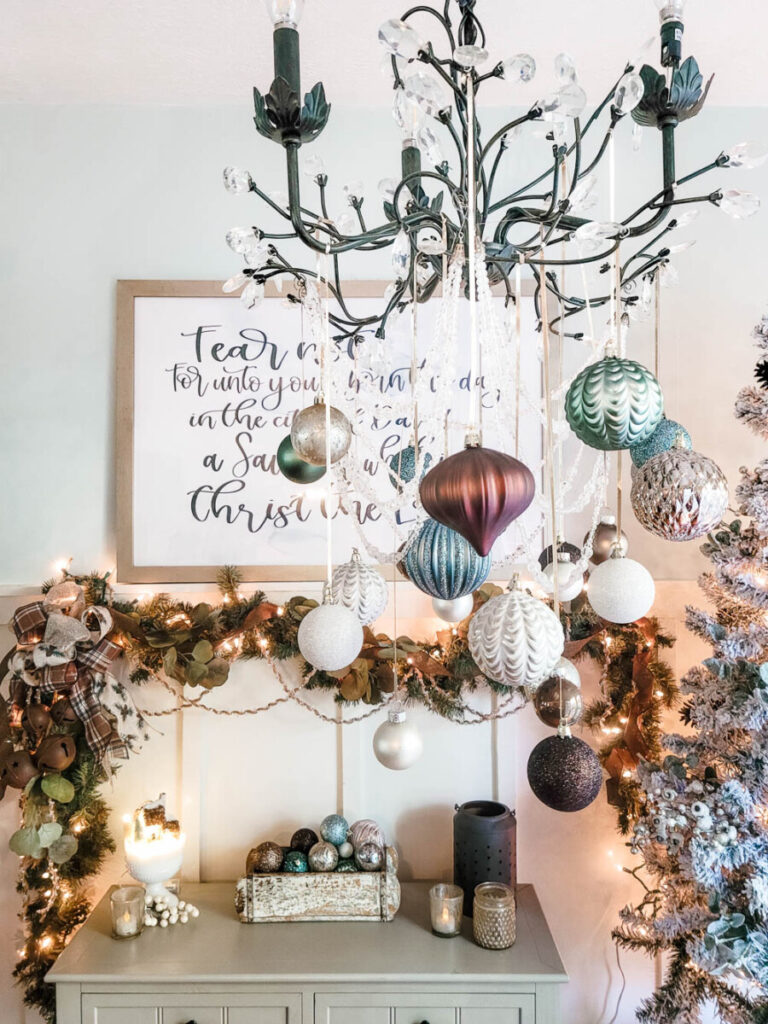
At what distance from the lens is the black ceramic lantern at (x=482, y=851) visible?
1.73 meters

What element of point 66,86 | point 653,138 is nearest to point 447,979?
point 653,138

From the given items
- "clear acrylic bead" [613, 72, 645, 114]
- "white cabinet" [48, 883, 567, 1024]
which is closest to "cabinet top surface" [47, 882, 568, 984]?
"white cabinet" [48, 883, 567, 1024]

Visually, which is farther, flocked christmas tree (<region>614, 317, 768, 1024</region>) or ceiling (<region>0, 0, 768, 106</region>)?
ceiling (<region>0, 0, 768, 106</region>)

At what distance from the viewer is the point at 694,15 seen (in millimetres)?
1620

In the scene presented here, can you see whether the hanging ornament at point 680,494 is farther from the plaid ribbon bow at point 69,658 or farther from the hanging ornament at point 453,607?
the plaid ribbon bow at point 69,658

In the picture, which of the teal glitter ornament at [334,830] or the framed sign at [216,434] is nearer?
the teal glitter ornament at [334,830]

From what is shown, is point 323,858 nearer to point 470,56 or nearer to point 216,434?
point 216,434

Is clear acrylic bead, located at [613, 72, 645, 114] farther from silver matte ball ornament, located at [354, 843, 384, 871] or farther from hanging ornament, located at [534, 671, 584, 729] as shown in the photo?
silver matte ball ornament, located at [354, 843, 384, 871]

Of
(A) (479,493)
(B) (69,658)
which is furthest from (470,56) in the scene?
(B) (69,658)

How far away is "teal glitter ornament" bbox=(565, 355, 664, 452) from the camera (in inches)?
31.0

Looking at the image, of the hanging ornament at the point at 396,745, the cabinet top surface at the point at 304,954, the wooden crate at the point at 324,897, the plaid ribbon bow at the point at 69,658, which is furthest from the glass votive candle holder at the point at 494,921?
the plaid ribbon bow at the point at 69,658

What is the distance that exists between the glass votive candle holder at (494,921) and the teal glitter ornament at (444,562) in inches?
42.0

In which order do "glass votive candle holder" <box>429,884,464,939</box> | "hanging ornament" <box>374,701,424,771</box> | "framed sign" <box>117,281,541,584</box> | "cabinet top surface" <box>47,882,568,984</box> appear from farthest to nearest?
"framed sign" <box>117,281,541,584</box>
"glass votive candle holder" <box>429,884,464,939</box>
"cabinet top surface" <box>47,882,568,984</box>
"hanging ornament" <box>374,701,424,771</box>

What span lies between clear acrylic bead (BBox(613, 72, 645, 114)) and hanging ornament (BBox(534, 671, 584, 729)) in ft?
2.27
